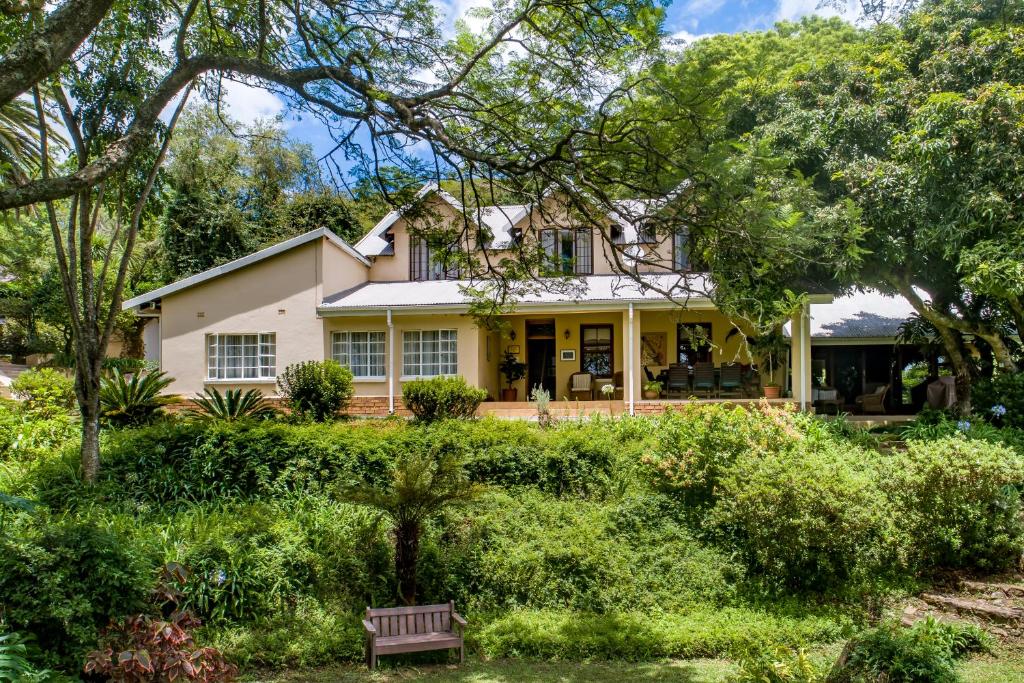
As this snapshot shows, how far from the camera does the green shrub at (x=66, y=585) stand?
19.4ft

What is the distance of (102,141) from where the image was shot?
9.66 m

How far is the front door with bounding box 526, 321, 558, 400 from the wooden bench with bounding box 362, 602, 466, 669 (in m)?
14.8

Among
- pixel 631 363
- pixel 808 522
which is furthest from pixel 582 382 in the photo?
pixel 808 522

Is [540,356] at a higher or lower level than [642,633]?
higher

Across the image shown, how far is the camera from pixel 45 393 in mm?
13859

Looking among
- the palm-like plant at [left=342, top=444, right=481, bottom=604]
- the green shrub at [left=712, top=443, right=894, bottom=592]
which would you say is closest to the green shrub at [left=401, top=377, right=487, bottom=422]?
the palm-like plant at [left=342, top=444, right=481, bottom=604]

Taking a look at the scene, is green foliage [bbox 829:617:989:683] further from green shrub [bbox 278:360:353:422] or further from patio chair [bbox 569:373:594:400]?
patio chair [bbox 569:373:594:400]

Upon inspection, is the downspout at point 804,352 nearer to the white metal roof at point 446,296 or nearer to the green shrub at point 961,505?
the white metal roof at point 446,296

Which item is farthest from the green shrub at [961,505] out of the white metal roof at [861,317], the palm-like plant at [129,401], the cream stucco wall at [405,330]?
the palm-like plant at [129,401]

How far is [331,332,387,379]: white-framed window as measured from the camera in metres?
20.8

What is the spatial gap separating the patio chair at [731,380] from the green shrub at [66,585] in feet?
51.1

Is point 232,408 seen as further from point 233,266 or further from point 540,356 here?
point 540,356

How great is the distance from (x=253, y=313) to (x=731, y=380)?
1336 centimetres

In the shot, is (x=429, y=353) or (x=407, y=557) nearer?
(x=407, y=557)
